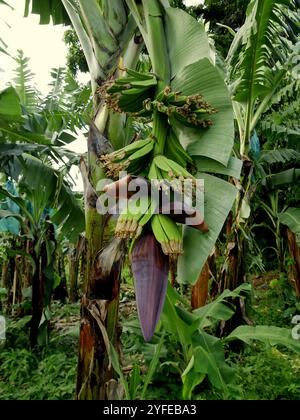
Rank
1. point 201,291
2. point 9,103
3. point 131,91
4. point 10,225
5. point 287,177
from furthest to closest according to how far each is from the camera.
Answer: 1. point 10,225
2. point 287,177
3. point 201,291
4. point 9,103
5. point 131,91

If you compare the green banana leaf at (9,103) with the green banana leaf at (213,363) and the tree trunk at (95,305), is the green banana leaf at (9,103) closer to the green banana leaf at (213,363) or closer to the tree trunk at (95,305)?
the tree trunk at (95,305)

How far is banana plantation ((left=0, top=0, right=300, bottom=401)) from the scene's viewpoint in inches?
20.3

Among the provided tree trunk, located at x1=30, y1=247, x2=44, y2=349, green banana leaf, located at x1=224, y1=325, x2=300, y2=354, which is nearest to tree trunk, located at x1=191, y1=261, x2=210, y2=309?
green banana leaf, located at x1=224, y1=325, x2=300, y2=354

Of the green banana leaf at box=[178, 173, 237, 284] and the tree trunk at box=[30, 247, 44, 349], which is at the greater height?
the green banana leaf at box=[178, 173, 237, 284]

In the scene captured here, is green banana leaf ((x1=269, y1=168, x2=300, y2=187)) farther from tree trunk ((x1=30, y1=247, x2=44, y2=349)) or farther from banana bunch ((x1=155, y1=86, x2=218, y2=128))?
banana bunch ((x1=155, y1=86, x2=218, y2=128))

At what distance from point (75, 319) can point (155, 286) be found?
3139mm

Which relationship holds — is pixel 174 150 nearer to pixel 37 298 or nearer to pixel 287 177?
pixel 37 298

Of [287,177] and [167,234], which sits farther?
[287,177]

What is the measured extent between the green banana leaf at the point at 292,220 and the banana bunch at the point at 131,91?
5.88 ft

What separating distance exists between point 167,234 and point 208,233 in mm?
90

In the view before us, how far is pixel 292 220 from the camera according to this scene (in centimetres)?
230

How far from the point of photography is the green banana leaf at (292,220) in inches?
87.7

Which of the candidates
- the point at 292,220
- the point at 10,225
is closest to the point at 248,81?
the point at 292,220

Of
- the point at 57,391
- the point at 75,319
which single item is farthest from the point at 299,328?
the point at 75,319
